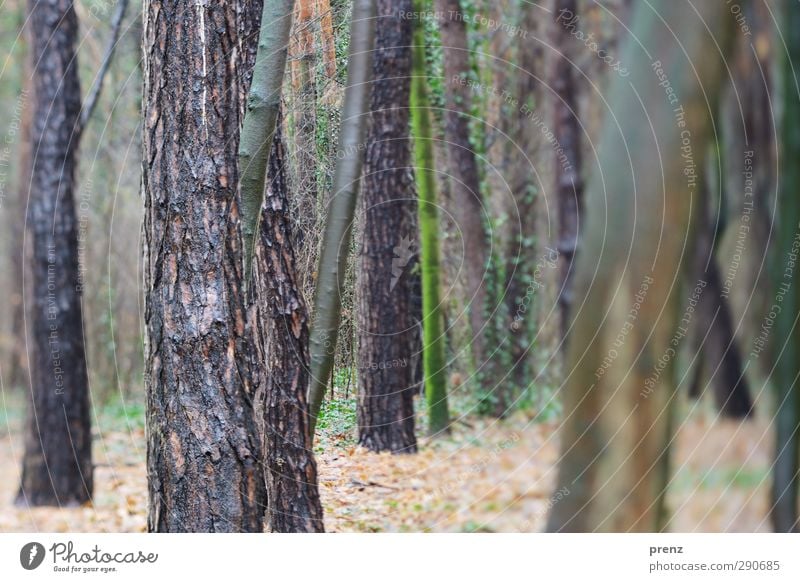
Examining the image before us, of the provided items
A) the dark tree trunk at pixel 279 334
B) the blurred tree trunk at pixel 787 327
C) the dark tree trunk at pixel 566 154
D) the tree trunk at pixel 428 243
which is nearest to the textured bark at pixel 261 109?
the dark tree trunk at pixel 279 334

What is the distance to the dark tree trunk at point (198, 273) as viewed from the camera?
2.24 meters

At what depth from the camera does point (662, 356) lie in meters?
2.08

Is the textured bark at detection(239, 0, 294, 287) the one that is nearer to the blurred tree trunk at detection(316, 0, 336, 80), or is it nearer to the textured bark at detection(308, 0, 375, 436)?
the blurred tree trunk at detection(316, 0, 336, 80)

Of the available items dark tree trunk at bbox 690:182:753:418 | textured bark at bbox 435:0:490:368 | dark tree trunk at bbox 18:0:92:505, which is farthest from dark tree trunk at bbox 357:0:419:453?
dark tree trunk at bbox 18:0:92:505

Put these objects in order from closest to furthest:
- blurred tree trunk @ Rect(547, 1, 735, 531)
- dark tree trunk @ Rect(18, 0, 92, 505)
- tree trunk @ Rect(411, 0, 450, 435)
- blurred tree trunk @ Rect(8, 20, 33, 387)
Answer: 1. blurred tree trunk @ Rect(547, 1, 735, 531)
2. tree trunk @ Rect(411, 0, 450, 435)
3. dark tree trunk @ Rect(18, 0, 92, 505)
4. blurred tree trunk @ Rect(8, 20, 33, 387)

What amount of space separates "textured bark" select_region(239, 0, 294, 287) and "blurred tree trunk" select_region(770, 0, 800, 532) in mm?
1616

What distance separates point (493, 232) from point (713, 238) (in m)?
0.71

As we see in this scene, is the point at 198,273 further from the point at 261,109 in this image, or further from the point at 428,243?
the point at 428,243

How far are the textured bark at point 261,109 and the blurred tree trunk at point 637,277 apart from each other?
3.16 ft

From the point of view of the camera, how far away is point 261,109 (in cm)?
228

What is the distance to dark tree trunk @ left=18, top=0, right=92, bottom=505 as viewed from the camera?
4074 millimetres

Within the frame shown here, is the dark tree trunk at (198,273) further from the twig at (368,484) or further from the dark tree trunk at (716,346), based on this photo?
the dark tree trunk at (716,346)
